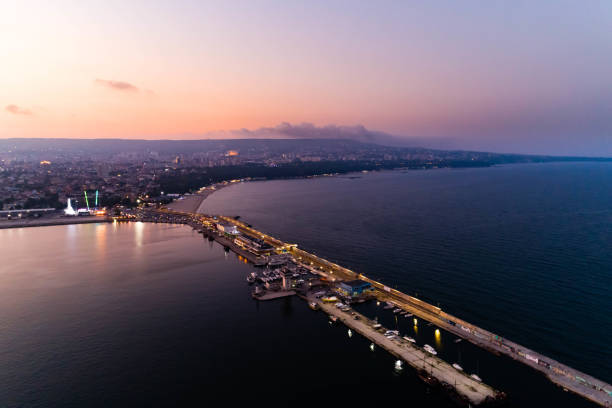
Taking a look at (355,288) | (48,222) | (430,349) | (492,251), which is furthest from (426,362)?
(48,222)

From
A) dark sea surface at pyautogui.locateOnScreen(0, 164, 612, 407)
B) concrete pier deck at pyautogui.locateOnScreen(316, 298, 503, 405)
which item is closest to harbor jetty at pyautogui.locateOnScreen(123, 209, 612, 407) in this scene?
concrete pier deck at pyautogui.locateOnScreen(316, 298, 503, 405)

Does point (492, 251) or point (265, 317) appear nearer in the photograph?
point (265, 317)

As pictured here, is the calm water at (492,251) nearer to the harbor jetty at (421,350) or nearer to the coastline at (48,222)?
the harbor jetty at (421,350)

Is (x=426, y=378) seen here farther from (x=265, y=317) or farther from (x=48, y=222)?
(x=48, y=222)

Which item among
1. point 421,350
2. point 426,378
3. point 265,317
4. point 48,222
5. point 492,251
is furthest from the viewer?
point 48,222

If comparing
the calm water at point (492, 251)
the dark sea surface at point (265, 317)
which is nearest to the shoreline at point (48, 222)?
the dark sea surface at point (265, 317)

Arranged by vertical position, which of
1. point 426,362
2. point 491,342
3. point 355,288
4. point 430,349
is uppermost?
point 355,288

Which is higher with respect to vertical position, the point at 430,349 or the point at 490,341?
the point at 490,341

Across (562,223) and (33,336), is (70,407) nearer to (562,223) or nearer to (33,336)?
(33,336)
